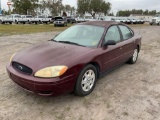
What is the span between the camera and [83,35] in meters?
4.72

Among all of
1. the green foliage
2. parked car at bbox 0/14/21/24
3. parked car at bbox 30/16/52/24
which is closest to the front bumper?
parked car at bbox 0/14/21/24

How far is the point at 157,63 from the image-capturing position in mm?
6617

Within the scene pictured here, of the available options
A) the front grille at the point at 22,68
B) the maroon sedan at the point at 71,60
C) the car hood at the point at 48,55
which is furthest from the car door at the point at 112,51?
the front grille at the point at 22,68

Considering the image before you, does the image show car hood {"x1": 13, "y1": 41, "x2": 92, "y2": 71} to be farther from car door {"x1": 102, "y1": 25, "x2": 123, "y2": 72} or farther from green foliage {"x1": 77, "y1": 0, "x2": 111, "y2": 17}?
green foliage {"x1": 77, "y1": 0, "x2": 111, "y2": 17}

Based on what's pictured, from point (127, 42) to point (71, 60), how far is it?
2520 millimetres

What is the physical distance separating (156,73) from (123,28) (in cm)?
164

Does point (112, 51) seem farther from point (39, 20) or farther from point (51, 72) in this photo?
point (39, 20)

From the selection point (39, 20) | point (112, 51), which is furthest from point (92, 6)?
point (112, 51)

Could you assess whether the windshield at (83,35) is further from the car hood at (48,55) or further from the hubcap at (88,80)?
the hubcap at (88,80)

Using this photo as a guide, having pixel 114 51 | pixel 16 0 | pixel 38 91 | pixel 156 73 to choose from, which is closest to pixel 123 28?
pixel 114 51

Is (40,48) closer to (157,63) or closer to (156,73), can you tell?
(156,73)

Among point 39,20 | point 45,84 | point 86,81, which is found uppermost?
point 39,20

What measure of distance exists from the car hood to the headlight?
9cm

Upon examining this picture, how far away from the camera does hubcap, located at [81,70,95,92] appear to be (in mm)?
3887
